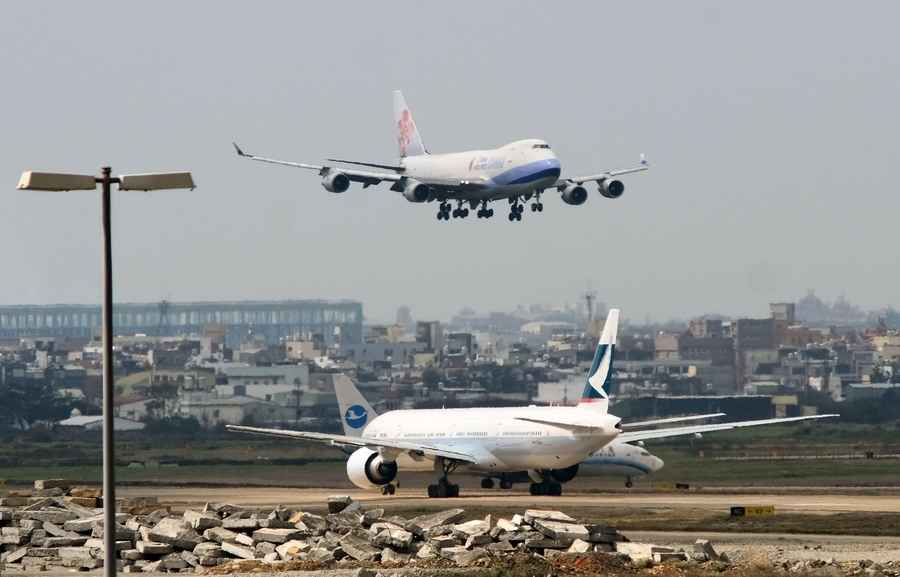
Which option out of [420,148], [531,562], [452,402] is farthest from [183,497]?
[452,402]

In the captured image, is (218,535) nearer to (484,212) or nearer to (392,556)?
(392,556)

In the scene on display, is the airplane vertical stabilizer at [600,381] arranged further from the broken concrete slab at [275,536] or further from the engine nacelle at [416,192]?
the broken concrete slab at [275,536]

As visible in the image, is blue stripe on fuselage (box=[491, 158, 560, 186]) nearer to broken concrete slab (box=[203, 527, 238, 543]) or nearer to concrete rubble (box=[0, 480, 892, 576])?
concrete rubble (box=[0, 480, 892, 576])

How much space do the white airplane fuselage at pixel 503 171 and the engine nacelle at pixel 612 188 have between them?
2507mm

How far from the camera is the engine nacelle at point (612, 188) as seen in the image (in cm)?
10356

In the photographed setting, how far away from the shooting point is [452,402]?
173 meters

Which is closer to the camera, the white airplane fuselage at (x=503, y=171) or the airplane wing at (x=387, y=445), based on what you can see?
the airplane wing at (x=387, y=445)

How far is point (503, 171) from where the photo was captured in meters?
104

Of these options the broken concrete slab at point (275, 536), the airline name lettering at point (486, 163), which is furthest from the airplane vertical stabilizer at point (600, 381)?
the broken concrete slab at point (275, 536)

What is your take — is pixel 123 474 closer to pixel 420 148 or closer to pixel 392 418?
pixel 392 418

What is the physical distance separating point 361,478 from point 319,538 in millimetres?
35379

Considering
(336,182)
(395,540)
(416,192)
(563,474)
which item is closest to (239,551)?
(395,540)

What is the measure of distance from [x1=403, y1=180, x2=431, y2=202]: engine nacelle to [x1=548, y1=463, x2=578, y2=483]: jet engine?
Answer: 2961 centimetres

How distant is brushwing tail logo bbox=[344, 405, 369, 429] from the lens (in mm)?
86938
